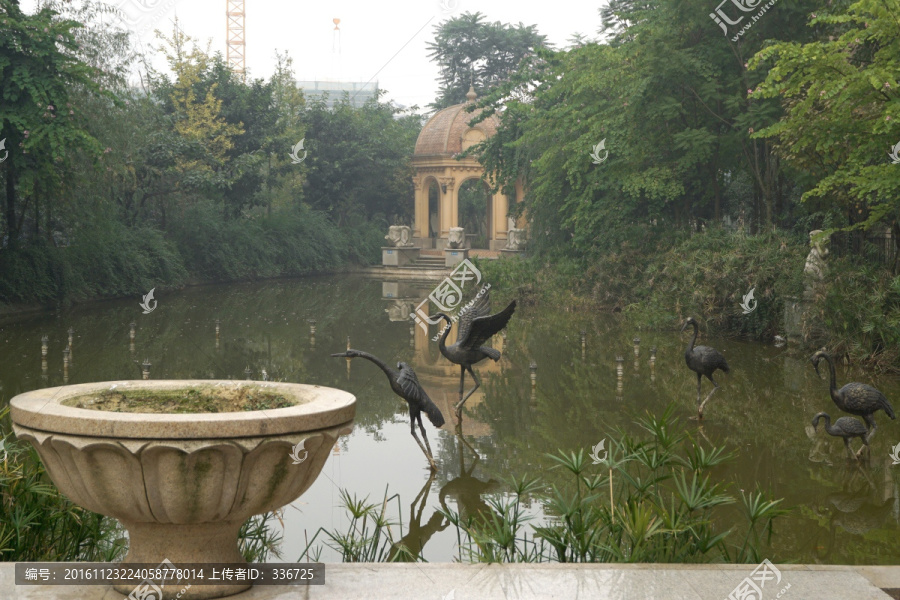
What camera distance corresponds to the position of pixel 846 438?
7.93 m

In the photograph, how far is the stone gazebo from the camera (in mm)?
40031

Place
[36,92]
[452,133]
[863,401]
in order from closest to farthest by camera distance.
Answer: [863,401], [36,92], [452,133]

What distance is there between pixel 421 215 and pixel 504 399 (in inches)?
1254

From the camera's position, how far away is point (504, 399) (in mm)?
11172

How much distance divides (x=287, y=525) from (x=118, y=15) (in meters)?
20.7

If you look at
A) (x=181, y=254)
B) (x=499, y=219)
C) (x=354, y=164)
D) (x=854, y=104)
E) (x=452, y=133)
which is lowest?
(x=181, y=254)

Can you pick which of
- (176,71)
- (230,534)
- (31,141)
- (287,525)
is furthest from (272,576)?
(176,71)

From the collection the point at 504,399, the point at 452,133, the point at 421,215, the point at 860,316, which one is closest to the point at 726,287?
the point at 860,316

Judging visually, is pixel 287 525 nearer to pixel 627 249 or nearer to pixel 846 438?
pixel 846 438

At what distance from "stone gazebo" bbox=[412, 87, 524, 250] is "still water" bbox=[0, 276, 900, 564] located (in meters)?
18.9

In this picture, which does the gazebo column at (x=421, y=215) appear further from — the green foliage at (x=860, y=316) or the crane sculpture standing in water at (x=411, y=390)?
the crane sculpture standing in water at (x=411, y=390)

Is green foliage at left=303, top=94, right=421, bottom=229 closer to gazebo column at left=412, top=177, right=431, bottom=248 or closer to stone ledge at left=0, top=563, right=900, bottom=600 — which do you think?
gazebo column at left=412, top=177, right=431, bottom=248

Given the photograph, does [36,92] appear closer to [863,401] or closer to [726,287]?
[726,287]

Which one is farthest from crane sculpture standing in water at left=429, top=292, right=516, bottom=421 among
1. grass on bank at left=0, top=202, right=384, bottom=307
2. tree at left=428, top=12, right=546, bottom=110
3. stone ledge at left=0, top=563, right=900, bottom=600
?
tree at left=428, top=12, right=546, bottom=110
